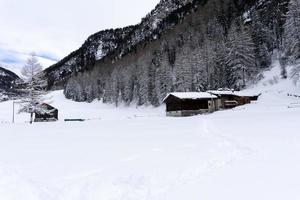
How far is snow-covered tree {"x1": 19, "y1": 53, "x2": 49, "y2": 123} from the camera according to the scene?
54.0m

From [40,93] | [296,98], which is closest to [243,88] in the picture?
[296,98]

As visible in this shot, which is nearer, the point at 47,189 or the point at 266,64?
the point at 47,189

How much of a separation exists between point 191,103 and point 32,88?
3020 centimetres

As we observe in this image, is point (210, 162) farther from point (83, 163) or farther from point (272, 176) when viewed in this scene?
point (83, 163)

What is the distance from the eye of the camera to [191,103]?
67562 mm

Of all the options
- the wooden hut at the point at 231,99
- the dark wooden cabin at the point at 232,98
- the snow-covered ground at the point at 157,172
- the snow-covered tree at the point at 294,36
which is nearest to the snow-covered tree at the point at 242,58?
the dark wooden cabin at the point at 232,98

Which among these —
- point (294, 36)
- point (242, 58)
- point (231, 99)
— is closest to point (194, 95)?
point (231, 99)

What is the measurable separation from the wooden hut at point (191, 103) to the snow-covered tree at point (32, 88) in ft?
82.3

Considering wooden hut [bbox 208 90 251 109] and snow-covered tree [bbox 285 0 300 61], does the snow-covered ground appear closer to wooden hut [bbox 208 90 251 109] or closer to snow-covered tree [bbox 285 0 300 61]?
snow-covered tree [bbox 285 0 300 61]

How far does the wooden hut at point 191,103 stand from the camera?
218ft

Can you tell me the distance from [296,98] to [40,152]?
1944 inches

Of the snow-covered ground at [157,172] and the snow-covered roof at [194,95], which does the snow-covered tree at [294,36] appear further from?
the snow-covered ground at [157,172]

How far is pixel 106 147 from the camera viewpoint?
1770 centimetres

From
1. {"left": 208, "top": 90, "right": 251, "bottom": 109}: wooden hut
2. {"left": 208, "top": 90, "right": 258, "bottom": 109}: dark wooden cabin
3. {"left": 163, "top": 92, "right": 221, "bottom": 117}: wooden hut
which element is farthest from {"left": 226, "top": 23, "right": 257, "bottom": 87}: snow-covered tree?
{"left": 163, "top": 92, "right": 221, "bottom": 117}: wooden hut
